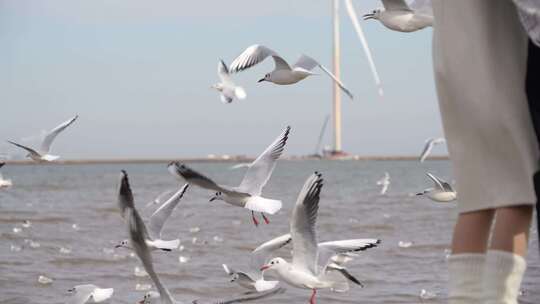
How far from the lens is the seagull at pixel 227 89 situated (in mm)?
6227

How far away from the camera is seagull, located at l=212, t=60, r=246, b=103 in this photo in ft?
20.4

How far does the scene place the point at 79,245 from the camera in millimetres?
9211

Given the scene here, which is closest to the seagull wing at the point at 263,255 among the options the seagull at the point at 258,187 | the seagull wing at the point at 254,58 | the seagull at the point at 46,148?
the seagull at the point at 258,187

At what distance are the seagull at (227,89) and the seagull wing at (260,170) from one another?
1.44 meters

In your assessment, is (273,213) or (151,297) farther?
(151,297)

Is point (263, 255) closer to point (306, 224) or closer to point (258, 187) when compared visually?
point (258, 187)

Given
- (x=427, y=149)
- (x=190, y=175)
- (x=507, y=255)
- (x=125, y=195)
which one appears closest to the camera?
(x=507, y=255)

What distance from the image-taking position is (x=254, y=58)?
5.45m

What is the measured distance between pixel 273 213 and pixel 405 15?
3.30 feet

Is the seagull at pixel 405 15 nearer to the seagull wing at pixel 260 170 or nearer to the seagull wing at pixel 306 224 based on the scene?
the seagull wing at pixel 260 170

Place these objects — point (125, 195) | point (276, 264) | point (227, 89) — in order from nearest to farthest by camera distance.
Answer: point (125, 195) < point (276, 264) < point (227, 89)

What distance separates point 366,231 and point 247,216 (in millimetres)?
2945

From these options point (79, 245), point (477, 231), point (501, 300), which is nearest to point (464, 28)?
point (477, 231)

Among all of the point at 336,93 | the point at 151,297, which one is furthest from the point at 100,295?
the point at 336,93
